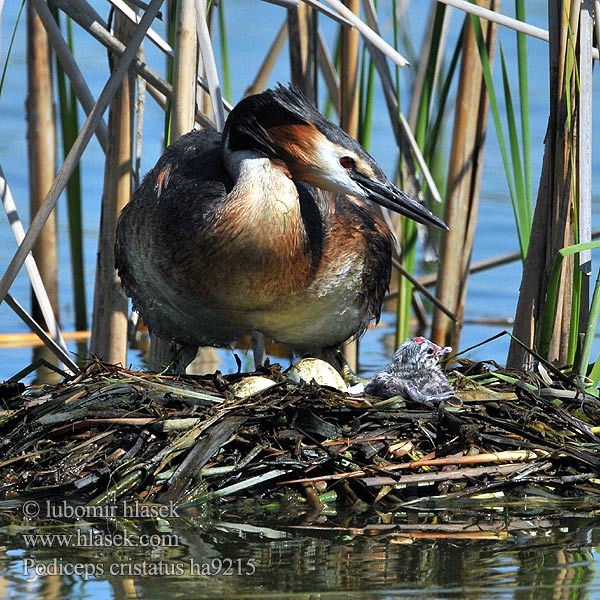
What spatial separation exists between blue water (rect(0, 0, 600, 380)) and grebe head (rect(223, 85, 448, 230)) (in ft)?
6.43

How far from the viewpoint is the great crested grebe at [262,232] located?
4680mm

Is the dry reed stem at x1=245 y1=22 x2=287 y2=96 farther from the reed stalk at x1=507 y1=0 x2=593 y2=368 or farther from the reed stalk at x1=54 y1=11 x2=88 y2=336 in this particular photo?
the reed stalk at x1=507 y1=0 x2=593 y2=368

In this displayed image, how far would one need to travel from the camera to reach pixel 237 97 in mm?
10453

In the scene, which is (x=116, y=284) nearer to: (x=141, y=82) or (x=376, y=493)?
(x=141, y=82)

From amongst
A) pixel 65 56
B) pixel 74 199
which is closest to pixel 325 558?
pixel 65 56

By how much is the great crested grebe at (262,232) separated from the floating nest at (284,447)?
1.64 feet

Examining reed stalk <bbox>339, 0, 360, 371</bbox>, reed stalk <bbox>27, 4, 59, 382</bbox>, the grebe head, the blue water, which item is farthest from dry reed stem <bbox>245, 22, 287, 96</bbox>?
the grebe head

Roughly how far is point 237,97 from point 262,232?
595 cm

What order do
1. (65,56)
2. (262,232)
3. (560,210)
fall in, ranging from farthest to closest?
(65,56), (560,210), (262,232)

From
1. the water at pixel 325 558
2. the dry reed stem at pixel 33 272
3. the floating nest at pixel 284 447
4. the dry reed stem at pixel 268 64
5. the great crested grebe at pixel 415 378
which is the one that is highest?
the dry reed stem at pixel 268 64

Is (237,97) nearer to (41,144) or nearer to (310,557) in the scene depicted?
(41,144)

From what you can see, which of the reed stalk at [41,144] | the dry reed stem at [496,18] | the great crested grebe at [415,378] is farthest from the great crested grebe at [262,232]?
the reed stalk at [41,144]

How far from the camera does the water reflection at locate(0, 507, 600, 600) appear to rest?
3.34 metres

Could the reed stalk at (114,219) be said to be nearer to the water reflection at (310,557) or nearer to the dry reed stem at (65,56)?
the dry reed stem at (65,56)
